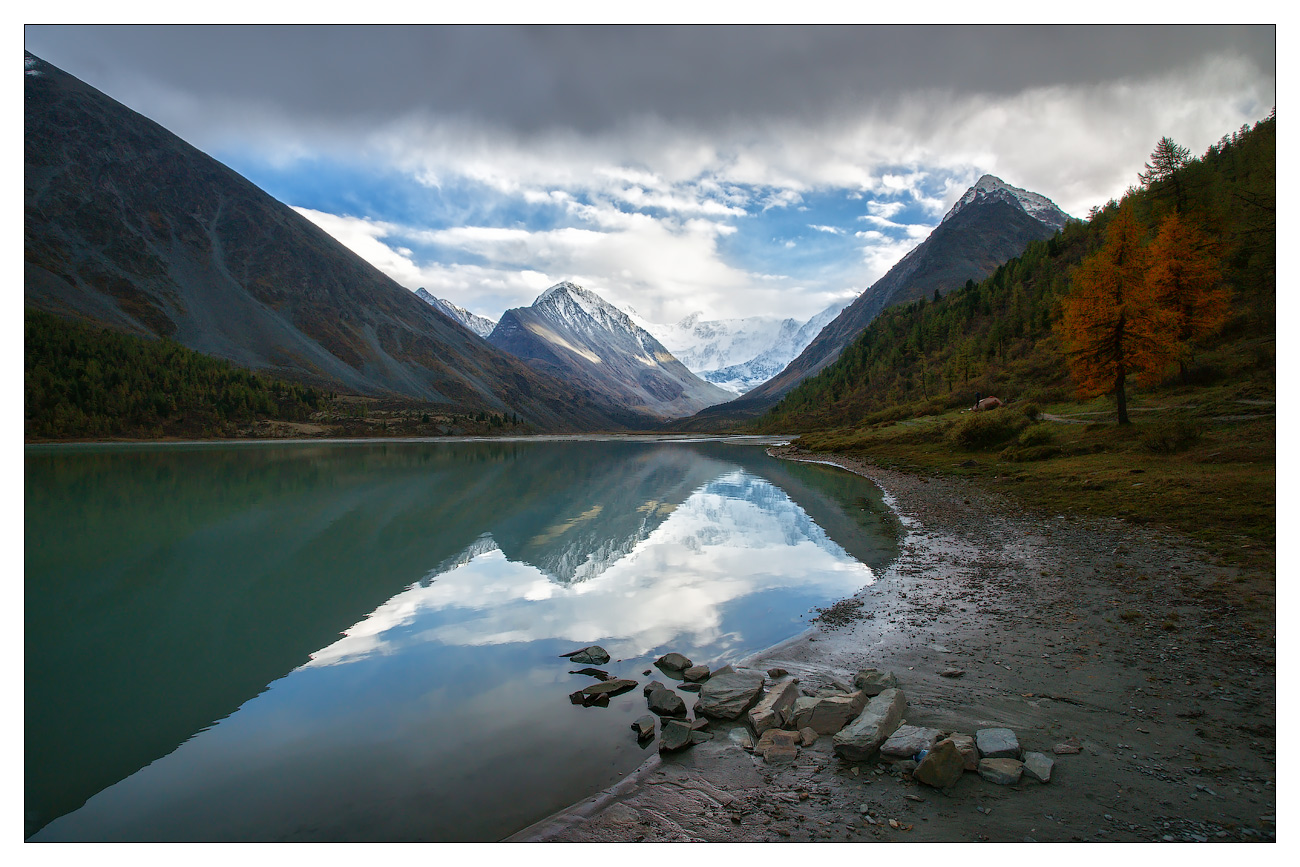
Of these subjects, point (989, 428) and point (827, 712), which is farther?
point (989, 428)

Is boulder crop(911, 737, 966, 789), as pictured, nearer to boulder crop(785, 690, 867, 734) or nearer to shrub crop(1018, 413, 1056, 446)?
boulder crop(785, 690, 867, 734)

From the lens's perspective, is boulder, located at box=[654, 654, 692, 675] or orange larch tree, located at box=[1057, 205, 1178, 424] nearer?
boulder, located at box=[654, 654, 692, 675]

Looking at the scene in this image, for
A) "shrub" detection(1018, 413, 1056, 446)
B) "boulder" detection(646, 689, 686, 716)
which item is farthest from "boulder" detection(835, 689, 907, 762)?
"shrub" detection(1018, 413, 1056, 446)

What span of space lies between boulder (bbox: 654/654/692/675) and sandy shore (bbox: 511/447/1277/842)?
1647 millimetres

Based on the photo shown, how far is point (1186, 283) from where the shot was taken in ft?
139

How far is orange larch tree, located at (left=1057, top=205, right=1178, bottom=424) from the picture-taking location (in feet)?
119

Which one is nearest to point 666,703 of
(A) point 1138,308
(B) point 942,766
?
(B) point 942,766

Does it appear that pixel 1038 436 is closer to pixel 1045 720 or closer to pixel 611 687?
pixel 1045 720

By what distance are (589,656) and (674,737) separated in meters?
5.11

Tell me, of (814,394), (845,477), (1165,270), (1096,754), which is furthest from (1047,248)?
(1096,754)

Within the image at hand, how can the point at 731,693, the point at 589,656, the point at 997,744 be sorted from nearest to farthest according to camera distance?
the point at 997,744 → the point at 731,693 → the point at 589,656

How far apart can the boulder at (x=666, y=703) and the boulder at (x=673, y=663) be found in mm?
1450

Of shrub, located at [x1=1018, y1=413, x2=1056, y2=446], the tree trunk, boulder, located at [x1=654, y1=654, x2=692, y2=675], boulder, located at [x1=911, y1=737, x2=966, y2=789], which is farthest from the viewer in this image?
shrub, located at [x1=1018, y1=413, x2=1056, y2=446]

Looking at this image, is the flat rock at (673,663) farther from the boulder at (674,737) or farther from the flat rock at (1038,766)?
the flat rock at (1038,766)
